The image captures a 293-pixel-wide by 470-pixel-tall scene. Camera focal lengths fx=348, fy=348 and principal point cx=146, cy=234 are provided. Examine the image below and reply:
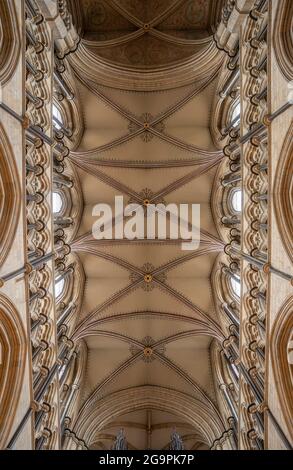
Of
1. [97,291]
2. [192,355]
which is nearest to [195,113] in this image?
[97,291]

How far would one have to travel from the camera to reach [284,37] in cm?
727

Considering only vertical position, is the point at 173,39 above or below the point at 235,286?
above

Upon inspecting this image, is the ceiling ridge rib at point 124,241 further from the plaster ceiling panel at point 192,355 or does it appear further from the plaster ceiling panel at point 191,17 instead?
the plaster ceiling panel at point 191,17

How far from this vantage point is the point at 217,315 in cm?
1390

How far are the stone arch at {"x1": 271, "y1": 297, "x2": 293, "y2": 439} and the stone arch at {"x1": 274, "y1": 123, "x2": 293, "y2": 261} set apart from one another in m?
1.42

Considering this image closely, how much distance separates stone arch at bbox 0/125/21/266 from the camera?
7.49 metres

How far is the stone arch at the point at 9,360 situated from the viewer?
25.1 ft

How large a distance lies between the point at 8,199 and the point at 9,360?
12.2 ft

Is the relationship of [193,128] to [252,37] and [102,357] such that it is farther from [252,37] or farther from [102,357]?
[102,357]

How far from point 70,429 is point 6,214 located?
26.7 feet

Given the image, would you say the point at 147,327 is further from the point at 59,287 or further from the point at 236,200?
the point at 236,200

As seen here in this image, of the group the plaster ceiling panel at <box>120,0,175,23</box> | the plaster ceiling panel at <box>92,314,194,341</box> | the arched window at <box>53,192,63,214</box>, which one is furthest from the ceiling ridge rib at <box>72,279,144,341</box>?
the plaster ceiling panel at <box>120,0,175,23</box>

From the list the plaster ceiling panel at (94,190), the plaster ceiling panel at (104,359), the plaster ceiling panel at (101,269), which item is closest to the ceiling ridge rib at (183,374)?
the plaster ceiling panel at (104,359)

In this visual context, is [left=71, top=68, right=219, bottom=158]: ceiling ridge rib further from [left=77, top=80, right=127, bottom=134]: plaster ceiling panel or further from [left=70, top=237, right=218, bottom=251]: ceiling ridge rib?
[left=70, top=237, right=218, bottom=251]: ceiling ridge rib
